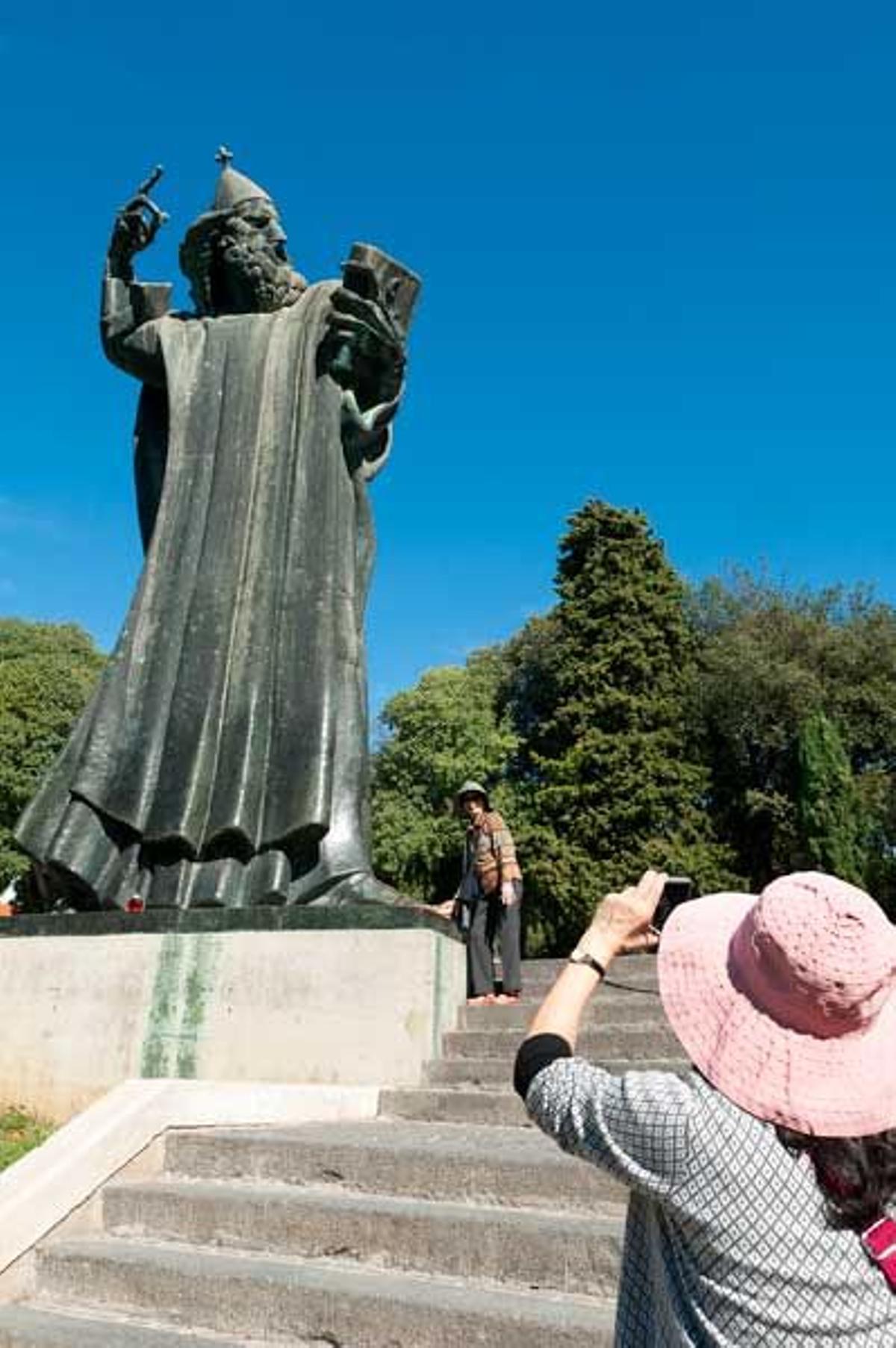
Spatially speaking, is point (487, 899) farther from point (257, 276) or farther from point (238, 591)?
point (257, 276)

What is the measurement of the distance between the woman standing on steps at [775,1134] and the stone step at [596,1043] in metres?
4.02

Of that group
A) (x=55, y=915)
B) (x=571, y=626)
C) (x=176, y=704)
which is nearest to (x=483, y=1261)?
(x=55, y=915)

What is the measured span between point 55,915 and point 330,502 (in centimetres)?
288

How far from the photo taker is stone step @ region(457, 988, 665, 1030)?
239 inches

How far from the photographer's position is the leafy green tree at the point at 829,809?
29312mm

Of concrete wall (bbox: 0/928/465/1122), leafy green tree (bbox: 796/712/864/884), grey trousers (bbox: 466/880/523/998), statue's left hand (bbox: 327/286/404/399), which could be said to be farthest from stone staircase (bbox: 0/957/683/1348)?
leafy green tree (bbox: 796/712/864/884)

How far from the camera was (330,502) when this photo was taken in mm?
6918

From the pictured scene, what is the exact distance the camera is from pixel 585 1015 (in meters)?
6.27

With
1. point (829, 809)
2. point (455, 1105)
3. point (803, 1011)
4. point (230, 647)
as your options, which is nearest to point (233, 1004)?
point (455, 1105)

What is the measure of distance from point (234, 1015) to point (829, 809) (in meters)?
26.9

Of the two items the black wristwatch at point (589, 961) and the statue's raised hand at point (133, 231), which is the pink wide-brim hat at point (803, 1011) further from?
the statue's raised hand at point (133, 231)

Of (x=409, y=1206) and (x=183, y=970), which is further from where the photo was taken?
(x=183, y=970)

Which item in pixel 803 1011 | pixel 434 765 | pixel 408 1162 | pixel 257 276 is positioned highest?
pixel 434 765

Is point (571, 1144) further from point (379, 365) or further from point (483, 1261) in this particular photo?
point (379, 365)
